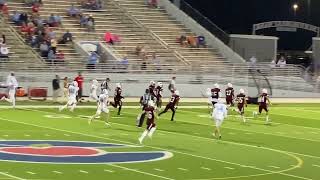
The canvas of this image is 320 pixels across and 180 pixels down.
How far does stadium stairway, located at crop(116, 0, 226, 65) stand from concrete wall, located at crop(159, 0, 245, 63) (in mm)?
300

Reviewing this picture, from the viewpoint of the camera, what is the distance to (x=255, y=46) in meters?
52.8

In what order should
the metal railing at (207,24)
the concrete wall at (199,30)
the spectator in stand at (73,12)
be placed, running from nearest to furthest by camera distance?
the spectator in stand at (73,12) → the concrete wall at (199,30) → the metal railing at (207,24)

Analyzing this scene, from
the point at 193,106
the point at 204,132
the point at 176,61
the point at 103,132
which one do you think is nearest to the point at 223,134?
the point at 204,132

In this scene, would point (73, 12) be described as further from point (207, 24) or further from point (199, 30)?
point (207, 24)

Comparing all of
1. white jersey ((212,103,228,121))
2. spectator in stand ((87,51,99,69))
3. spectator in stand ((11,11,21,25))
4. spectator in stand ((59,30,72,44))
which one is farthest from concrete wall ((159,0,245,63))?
white jersey ((212,103,228,121))

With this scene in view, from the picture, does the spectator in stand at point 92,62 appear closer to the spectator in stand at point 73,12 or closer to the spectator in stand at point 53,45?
the spectator in stand at point 53,45

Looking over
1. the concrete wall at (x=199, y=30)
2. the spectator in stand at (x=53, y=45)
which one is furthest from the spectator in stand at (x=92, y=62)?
the concrete wall at (x=199, y=30)

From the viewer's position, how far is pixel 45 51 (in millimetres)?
42062

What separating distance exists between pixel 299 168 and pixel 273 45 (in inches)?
1397

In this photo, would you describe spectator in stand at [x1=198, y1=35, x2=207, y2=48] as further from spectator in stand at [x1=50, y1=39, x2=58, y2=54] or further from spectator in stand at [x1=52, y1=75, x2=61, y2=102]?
spectator in stand at [x1=52, y1=75, x2=61, y2=102]

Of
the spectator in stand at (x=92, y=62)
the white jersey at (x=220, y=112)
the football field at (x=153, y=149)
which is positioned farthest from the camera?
the spectator in stand at (x=92, y=62)

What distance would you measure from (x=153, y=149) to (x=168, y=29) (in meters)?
31.1

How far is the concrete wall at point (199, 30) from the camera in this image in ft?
167

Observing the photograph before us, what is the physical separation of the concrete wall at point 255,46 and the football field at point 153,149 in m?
20.4
